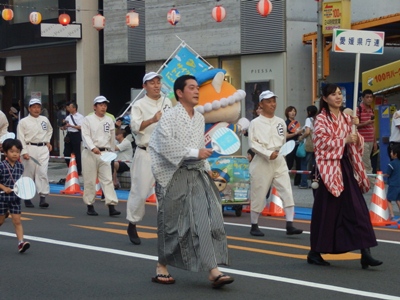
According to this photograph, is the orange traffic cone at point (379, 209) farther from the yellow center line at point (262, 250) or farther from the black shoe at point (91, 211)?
the black shoe at point (91, 211)

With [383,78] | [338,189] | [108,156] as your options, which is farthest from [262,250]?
[383,78]

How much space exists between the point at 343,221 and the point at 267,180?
297 cm

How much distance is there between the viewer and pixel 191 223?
8305 millimetres

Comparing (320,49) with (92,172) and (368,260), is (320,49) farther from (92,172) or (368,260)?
(368,260)

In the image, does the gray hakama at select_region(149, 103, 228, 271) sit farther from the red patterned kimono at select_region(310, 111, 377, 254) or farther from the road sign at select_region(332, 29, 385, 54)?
the road sign at select_region(332, 29, 385, 54)

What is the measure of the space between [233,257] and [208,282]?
5.13 ft

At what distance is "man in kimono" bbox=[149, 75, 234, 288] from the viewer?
8258 millimetres

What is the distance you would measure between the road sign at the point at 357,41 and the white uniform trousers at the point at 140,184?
2.57 meters

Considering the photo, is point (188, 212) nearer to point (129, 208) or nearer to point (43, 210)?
point (129, 208)

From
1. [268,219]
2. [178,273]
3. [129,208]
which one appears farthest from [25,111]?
[178,273]

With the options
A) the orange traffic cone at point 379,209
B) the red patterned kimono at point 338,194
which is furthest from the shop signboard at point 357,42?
the orange traffic cone at point 379,209

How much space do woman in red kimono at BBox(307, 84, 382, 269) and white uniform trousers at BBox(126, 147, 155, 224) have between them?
236cm

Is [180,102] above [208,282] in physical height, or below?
above

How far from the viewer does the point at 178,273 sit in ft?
30.2
